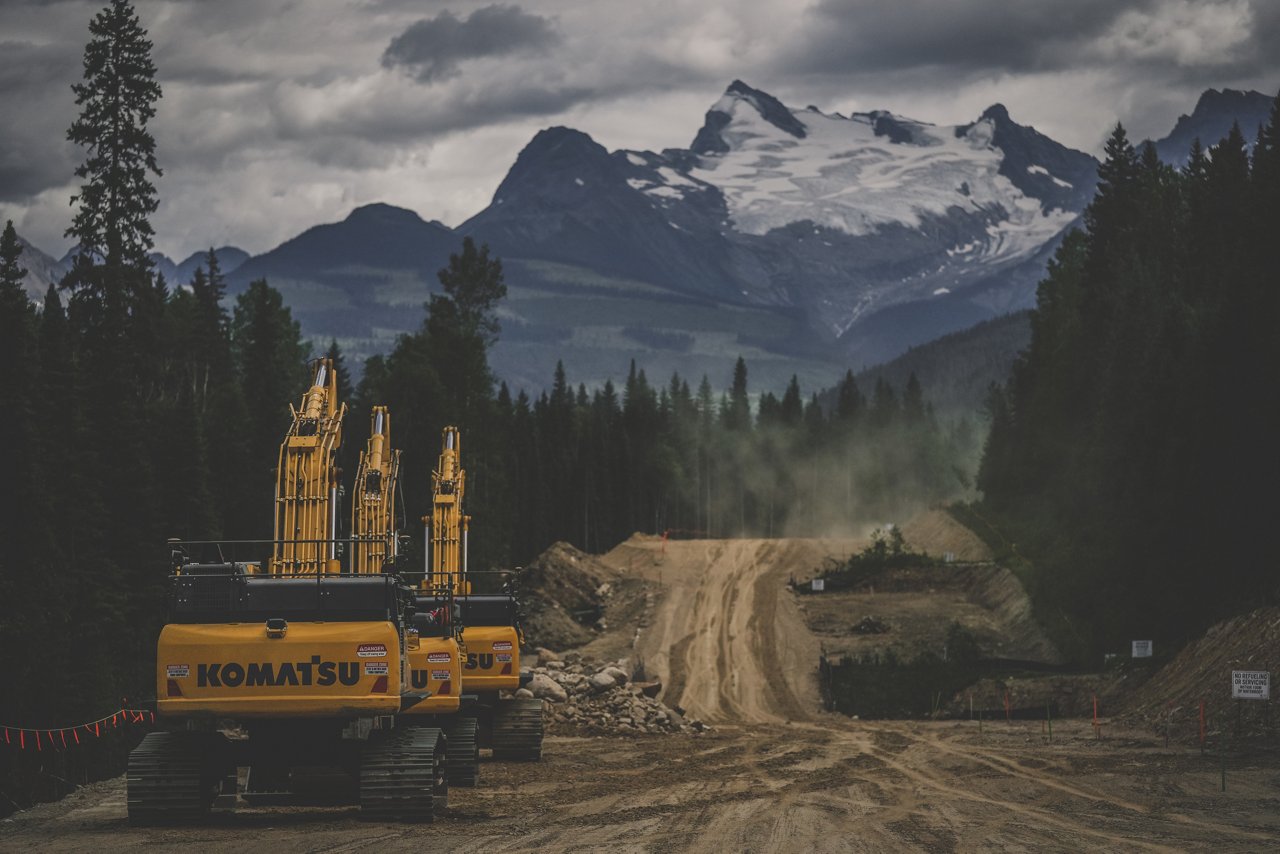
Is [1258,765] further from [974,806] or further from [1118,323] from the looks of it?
[1118,323]

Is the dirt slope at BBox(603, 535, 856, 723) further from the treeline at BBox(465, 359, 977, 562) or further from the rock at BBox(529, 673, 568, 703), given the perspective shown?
the treeline at BBox(465, 359, 977, 562)

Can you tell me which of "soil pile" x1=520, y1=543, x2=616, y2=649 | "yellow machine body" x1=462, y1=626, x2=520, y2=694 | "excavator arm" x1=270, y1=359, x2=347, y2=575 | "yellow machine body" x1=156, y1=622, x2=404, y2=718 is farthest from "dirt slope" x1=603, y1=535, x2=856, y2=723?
"yellow machine body" x1=156, y1=622, x2=404, y2=718

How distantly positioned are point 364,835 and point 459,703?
22.0 ft

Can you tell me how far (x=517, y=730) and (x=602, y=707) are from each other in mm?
14870

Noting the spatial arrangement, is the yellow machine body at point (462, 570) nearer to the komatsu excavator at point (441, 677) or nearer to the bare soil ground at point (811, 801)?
the bare soil ground at point (811, 801)

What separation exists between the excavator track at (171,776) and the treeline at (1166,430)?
36513mm

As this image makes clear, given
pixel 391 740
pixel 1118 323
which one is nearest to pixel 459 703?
pixel 391 740

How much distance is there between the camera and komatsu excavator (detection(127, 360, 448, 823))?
22.5 meters

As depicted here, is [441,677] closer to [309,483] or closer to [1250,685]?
[309,483]

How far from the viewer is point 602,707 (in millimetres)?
51750

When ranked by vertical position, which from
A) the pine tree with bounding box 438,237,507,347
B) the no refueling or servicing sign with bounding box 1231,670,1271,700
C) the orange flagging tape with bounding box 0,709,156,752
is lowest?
the orange flagging tape with bounding box 0,709,156,752

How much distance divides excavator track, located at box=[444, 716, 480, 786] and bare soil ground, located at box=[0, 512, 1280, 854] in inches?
17.9

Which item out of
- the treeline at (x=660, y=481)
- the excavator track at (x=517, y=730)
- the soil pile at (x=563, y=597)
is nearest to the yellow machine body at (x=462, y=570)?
the excavator track at (x=517, y=730)

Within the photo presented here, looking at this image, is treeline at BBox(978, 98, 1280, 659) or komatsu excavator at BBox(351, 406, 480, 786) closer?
komatsu excavator at BBox(351, 406, 480, 786)
